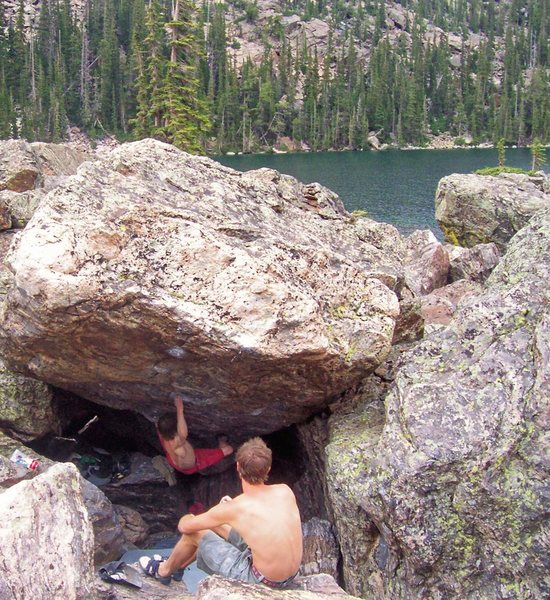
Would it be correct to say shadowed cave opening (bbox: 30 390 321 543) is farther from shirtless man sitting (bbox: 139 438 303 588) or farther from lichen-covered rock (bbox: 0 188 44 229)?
lichen-covered rock (bbox: 0 188 44 229)

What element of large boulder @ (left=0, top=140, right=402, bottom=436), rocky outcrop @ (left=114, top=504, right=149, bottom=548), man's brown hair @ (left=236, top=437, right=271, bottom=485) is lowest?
rocky outcrop @ (left=114, top=504, right=149, bottom=548)

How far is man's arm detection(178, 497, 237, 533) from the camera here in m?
5.89

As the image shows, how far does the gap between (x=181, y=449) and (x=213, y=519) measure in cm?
267

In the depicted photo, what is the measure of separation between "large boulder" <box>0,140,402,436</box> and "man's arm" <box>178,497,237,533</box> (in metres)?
1.62

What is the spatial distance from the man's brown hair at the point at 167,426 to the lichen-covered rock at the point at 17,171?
1632cm

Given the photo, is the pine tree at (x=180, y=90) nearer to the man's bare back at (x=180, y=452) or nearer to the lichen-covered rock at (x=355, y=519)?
the man's bare back at (x=180, y=452)

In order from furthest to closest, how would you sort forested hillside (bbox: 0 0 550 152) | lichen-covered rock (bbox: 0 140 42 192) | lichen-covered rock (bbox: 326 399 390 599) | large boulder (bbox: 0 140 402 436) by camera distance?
forested hillside (bbox: 0 0 550 152), lichen-covered rock (bbox: 0 140 42 192), large boulder (bbox: 0 140 402 436), lichen-covered rock (bbox: 326 399 390 599)

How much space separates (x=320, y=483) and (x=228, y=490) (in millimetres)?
1339

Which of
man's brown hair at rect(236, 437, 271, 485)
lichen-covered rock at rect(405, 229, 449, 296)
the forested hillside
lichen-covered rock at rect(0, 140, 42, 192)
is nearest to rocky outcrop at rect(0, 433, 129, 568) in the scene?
man's brown hair at rect(236, 437, 271, 485)

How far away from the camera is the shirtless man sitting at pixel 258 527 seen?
573 centimetres

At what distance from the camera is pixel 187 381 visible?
7840 mm

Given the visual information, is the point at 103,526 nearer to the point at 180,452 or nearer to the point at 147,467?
the point at 180,452

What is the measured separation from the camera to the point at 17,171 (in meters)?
22.8

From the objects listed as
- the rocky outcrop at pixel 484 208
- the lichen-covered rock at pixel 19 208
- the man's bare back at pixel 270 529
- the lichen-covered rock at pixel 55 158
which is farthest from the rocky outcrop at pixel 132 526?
the lichen-covered rock at pixel 55 158
